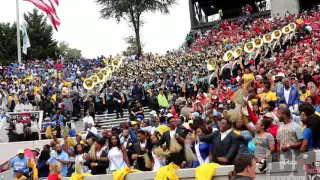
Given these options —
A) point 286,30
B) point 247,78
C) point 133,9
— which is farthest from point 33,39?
point 247,78

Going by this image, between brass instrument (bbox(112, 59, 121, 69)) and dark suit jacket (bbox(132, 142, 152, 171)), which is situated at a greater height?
brass instrument (bbox(112, 59, 121, 69))

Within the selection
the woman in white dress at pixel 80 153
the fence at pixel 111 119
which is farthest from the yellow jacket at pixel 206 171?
the fence at pixel 111 119

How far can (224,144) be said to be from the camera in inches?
349

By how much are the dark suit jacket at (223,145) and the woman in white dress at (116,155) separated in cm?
195

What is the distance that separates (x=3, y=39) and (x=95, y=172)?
59.8 metres

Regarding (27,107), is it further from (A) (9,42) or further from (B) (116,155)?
(A) (9,42)

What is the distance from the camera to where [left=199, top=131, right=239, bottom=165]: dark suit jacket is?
877 cm

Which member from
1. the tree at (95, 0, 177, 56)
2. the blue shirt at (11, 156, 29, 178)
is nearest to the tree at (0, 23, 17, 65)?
the tree at (95, 0, 177, 56)

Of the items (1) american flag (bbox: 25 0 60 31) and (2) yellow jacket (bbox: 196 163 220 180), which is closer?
(2) yellow jacket (bbox: 196 163 220 180)

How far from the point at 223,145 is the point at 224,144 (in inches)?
1.3

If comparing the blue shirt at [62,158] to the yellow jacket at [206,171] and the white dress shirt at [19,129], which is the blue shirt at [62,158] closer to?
the yellow jacket at [206,171]

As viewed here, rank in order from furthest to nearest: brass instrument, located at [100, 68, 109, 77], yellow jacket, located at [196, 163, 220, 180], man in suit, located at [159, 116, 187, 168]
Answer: brass instrument, located at [100, 68, 109, 77] → man in suit, located at [159, 116, 187, 168] → yellow jacket, located at [196, 163, 220, 180]

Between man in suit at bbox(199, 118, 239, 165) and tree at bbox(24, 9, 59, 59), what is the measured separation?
198 feet

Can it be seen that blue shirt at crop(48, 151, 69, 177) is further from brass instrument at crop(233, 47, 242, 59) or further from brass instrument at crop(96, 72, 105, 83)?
brass instrument at crop(96, 72, 105, 83)
